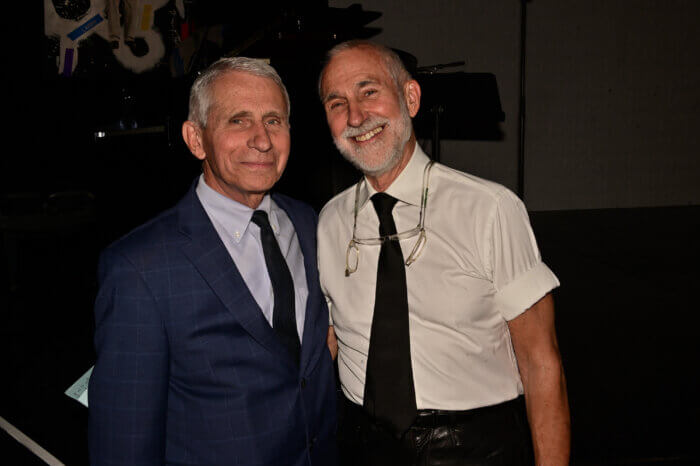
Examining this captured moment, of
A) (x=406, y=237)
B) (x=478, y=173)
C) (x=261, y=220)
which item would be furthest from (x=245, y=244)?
(x=478, y=173)

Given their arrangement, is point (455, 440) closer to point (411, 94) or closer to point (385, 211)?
point (385, 211)

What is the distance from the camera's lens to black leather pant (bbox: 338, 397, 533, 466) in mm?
1290

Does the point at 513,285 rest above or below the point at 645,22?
below

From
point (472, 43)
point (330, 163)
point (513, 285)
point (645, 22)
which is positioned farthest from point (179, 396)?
point (645, 22)

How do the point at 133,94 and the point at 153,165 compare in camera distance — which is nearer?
the point at 153,165

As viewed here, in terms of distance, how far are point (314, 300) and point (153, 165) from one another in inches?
43.6

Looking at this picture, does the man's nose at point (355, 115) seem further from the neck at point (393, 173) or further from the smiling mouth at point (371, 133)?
the neck at point (393, 173)

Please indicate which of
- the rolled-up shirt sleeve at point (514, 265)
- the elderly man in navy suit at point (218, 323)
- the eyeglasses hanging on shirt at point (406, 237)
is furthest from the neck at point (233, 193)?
the rolled-up shirt sleeve at point (514, 265)

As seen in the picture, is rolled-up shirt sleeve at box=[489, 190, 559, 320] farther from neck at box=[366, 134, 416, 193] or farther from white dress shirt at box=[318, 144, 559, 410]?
neck at box=[366, 134, 416, 193]

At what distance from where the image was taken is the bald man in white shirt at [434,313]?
1.31 metres

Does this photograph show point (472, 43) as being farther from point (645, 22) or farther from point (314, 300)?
point (314, 300)

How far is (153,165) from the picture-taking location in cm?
209

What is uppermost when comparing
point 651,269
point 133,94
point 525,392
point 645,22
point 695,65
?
point 645,22

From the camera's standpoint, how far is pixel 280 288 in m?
1.33
